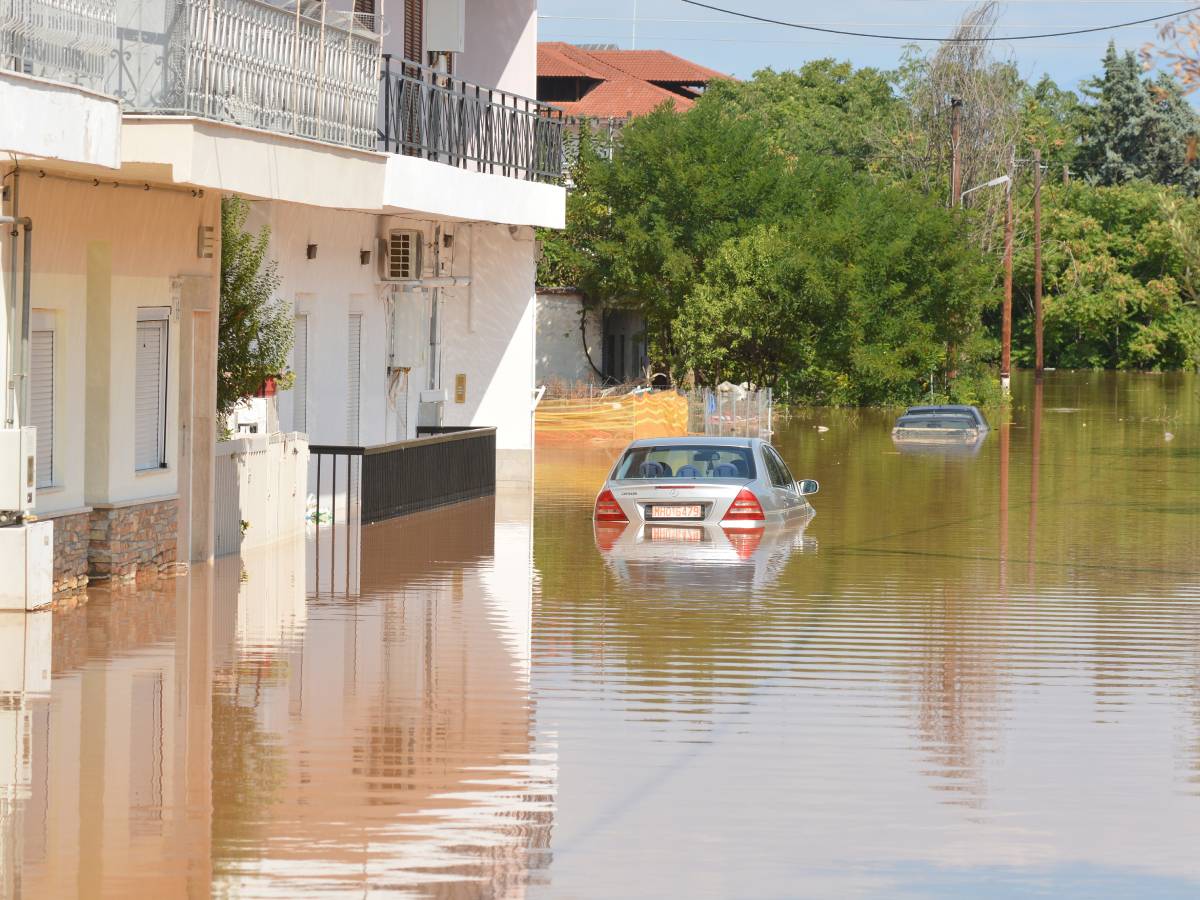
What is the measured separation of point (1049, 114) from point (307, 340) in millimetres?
102211

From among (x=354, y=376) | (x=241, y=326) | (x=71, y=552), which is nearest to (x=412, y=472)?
(x=354, y=376)

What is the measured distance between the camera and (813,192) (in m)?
66.1

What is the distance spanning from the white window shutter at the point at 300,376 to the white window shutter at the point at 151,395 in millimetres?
6213

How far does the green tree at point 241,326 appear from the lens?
22203 millimetres

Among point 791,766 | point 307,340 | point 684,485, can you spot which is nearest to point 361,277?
point 307,340

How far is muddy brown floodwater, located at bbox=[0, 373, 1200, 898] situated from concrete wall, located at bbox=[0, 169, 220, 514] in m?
1.12

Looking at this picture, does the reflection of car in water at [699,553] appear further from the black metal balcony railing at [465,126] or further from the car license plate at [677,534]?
the black metal balcony railing at [465,126]

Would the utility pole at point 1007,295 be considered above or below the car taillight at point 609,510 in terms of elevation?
above

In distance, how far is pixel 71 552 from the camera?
59.8 feet

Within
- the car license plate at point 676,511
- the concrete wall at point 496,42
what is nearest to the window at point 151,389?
the car license plate at point 676,511

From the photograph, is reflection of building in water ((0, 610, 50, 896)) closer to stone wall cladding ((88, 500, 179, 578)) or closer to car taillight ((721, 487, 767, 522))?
stone wall cladding ((88, 500, 179, 578))

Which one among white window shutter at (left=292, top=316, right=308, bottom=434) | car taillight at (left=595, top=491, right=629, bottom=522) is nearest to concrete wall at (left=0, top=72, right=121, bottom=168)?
car taillight at (left=595, top=491, right=629, bottom=522)

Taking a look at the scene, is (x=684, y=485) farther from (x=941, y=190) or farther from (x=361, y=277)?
(x=941, y=190)

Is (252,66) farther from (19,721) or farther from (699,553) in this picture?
(19,721)
